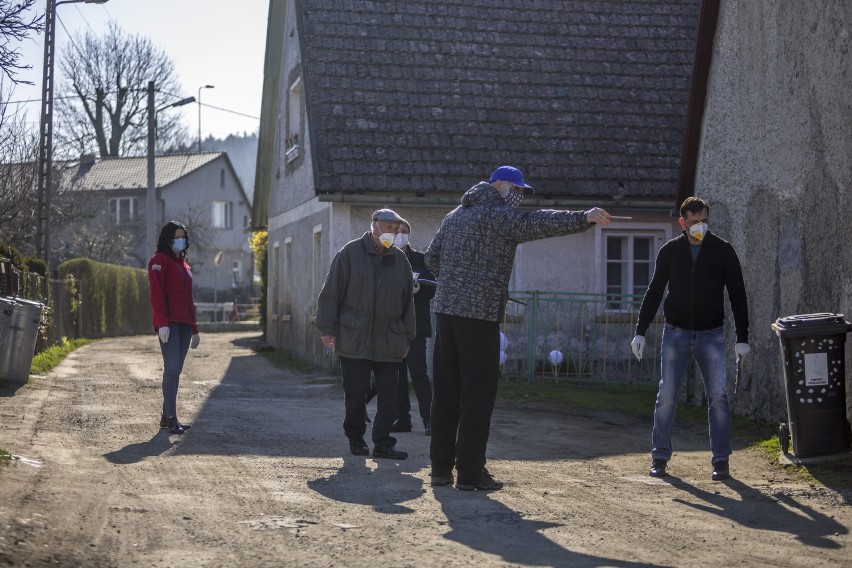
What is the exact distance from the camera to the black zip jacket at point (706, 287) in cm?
917

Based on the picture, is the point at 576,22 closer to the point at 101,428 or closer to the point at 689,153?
the point at 689,153

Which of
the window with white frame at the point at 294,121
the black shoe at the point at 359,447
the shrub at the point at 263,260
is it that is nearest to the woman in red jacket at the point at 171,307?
the black shoe at the point at 359,447

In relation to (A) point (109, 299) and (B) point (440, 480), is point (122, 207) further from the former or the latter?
(B) point (440, 480)

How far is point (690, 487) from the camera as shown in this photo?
8703mm

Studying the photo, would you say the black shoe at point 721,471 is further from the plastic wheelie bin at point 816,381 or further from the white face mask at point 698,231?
the white face mask at point 698,231

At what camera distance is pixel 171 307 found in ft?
37.2

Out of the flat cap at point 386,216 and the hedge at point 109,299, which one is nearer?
the flat cap at point 386,216

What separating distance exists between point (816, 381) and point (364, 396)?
342 cm

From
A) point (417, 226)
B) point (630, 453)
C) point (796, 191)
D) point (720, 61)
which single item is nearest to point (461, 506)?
point (630, 453)

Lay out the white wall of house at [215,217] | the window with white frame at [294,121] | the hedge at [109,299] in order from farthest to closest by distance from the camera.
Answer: the white wall of house at [215,217], the hedge at [109,299], the window with white frame at [294,121]

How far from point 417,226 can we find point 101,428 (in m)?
8.51

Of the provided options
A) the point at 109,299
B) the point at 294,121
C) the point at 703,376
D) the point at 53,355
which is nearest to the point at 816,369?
the point at 703,376

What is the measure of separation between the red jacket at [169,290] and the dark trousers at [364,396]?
2.13m

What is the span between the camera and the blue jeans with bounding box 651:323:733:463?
360 inches
